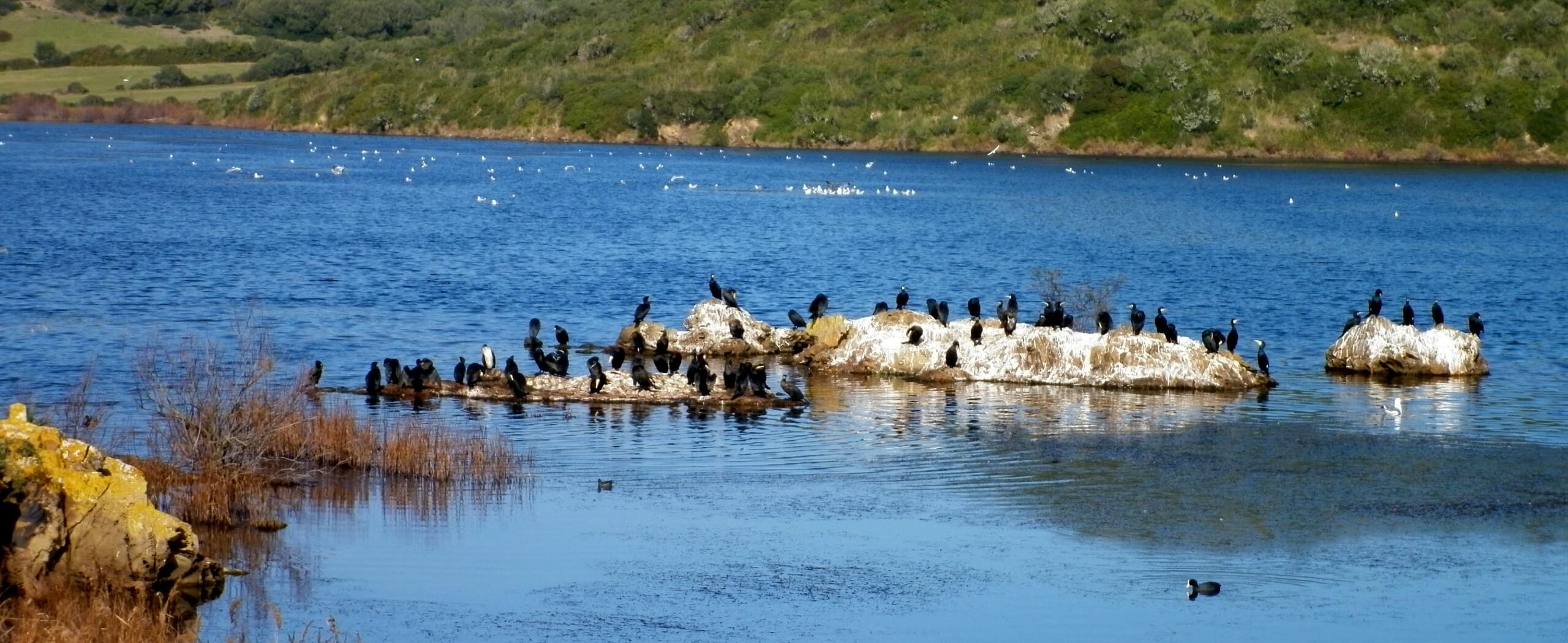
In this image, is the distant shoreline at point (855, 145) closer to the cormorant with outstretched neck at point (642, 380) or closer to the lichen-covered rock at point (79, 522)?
the cormorant with outstretched neck at point (642, 380)

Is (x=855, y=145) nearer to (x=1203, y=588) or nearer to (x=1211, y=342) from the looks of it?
(x=1211, y=342)

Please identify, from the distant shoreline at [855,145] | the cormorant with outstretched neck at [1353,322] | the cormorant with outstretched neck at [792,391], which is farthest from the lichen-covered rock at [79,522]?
the distant shoreline at [855,145]

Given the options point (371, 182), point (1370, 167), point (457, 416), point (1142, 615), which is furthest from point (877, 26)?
→ point (1142, 615)

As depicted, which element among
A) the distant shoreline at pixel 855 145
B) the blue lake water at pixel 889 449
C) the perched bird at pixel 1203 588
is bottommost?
the perched bird at pixel 1203 588

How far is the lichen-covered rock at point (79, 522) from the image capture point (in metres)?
13.7

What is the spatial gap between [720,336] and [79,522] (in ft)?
59.5

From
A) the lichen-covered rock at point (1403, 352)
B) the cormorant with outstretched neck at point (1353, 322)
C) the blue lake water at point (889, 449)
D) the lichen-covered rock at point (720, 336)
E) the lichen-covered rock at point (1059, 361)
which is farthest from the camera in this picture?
the cormorant with outstretched neck at point (1353, 322)

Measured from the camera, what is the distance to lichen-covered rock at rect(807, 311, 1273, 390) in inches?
1137

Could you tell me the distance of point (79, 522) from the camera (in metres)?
14.0

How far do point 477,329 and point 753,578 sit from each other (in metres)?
19.9

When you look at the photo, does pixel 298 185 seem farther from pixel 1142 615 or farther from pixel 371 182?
pixel 1142 615

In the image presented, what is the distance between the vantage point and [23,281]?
41.2 m

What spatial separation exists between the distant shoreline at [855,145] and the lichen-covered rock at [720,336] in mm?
85249

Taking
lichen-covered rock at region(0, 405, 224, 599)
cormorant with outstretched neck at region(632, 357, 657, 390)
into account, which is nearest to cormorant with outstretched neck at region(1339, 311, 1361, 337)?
cormorant with outstretched neck at region(632, 357, 657, 390)
